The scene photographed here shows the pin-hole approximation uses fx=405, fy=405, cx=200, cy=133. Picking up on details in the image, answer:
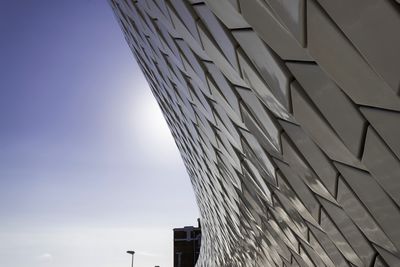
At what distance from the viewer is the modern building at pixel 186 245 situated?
7756cm

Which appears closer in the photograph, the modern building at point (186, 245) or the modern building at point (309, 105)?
the modern building at point (309, 105)

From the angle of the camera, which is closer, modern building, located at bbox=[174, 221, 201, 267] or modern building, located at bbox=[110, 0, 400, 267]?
modern building, located at bbox=[110, 0, 400, 267]

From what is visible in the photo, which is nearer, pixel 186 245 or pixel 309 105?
pixel 309 105

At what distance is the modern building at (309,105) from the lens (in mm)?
3691

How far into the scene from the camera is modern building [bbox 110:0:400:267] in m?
3.69

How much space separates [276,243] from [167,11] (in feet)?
30.4

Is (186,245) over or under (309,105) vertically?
over

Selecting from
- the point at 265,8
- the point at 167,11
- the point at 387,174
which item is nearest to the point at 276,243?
the point at 167,11

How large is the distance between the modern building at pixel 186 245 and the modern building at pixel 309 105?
220 feet

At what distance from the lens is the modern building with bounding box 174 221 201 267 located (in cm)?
7756

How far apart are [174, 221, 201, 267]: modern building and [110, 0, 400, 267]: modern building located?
67104mm

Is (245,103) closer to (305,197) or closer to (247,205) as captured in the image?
(305,197)

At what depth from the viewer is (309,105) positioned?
525cm

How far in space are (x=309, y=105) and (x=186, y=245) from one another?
251ft
